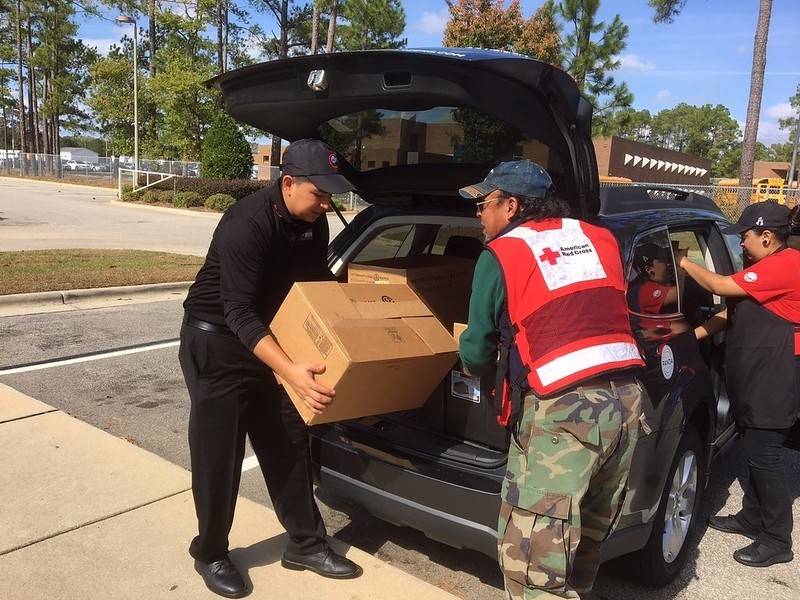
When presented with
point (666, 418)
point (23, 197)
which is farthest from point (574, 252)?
point (23, 197)

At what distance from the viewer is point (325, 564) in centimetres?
289

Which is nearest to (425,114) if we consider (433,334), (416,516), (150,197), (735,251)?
(433,334)

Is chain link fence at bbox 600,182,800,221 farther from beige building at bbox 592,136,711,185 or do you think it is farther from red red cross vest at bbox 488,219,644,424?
beige building at bbox 592,136,711,185

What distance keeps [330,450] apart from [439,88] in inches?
62.5

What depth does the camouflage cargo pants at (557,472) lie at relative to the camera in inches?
80.0

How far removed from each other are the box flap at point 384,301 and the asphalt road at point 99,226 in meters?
10.7

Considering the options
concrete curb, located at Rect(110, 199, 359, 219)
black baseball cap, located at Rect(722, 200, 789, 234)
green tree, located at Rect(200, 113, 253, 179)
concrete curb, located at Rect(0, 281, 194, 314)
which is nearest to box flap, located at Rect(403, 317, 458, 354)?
black baseball cap, located at Rect(722, 200, 789, 234)

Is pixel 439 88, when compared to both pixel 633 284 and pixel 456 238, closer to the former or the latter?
pixel 633 284

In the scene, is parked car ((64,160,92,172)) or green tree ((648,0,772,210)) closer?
green tree ((648,0,772,210))

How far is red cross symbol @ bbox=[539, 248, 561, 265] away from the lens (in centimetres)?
207

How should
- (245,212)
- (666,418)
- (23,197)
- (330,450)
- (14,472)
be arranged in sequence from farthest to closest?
(23,197) → (14,472) → (330,450) → (666,418) → (245,212)

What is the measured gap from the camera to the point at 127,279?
359 inches

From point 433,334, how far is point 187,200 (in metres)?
23.9

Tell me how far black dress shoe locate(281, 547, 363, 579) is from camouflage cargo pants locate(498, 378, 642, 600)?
0.95m
